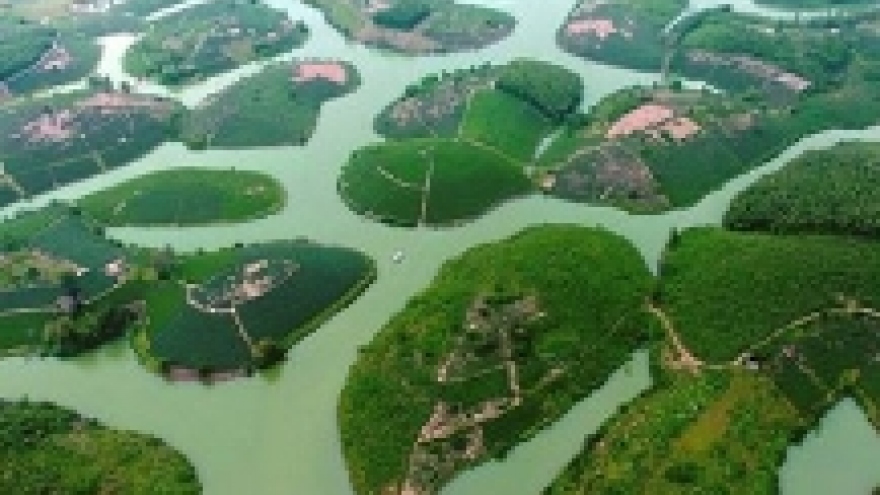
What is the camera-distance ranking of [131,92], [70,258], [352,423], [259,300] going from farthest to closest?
[131,92] → [70,258] → [259,300] → [352,423]

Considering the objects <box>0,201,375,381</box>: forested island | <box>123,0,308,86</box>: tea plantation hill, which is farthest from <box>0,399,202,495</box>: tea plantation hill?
<box>123,0,308,86</box>: tea plantation hill

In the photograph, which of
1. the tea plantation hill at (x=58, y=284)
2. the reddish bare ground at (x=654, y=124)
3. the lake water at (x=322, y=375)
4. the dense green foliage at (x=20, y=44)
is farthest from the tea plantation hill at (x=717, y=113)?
the dense green foliage at (x=20, y=44)

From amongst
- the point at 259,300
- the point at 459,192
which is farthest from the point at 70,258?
the point at 459,192

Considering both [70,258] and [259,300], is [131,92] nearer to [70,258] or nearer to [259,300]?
[70,258]

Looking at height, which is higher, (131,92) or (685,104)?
(685,104)

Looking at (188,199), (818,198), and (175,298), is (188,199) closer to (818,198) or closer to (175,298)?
(175,298)

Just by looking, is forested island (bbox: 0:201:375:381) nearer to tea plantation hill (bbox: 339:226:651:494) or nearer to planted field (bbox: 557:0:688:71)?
tea plantation hill (bbox: 339:226:651:494)

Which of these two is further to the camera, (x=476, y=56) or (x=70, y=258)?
(x=476, y=56)
